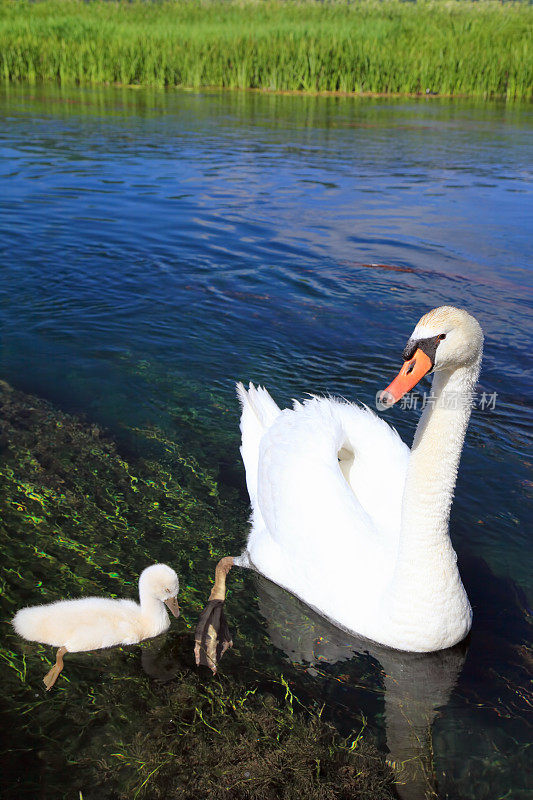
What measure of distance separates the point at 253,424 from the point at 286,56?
20689mm

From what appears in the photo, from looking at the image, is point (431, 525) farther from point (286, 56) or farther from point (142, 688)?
point (286, 56)

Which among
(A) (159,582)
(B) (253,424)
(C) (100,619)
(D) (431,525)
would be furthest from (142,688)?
(B) (253,424)

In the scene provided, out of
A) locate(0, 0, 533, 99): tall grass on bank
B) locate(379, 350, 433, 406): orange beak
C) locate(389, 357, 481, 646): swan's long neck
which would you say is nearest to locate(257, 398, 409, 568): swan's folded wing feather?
locate(389, 357, 481, 646): swan's long neck

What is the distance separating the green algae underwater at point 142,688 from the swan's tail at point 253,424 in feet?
0.78

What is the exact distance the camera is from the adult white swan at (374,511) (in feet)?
10.1

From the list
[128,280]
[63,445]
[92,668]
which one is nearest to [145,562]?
[92,668]

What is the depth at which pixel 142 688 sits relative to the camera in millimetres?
3082

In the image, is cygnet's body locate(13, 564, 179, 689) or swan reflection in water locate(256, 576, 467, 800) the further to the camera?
cygnet's body locate(13, 564, 179, 689)

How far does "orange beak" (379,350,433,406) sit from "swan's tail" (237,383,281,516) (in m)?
1.70

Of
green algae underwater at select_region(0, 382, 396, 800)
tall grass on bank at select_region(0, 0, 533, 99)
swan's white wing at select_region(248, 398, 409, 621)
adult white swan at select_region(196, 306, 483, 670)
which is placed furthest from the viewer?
tall grass on bank at select_region(0, 0, 533, 99)

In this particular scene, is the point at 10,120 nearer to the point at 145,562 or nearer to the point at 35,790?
the point at 145,562

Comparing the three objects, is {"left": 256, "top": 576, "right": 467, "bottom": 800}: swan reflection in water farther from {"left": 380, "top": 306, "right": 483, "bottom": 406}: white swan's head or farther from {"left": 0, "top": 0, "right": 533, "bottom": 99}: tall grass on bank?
{"left": 0, "top": 0, "right": 533, "bottom": 99}: tall grass on bank

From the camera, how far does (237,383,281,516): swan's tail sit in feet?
14.5

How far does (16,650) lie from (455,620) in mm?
1916
